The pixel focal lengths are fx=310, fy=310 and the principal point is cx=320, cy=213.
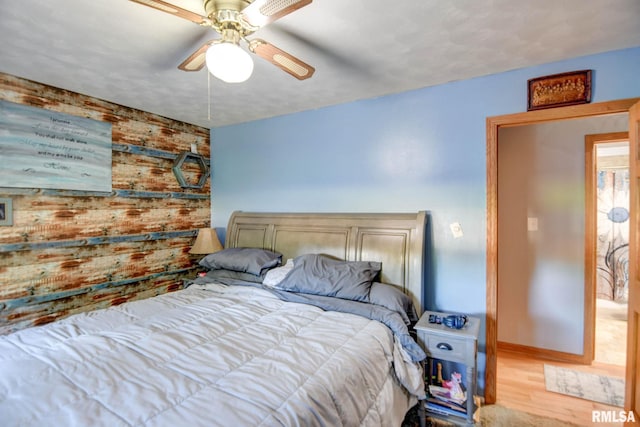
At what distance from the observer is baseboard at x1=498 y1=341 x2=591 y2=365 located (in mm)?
2973

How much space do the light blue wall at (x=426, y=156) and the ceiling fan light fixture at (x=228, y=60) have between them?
5.40ft

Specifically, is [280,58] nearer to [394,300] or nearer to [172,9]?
[172,9]

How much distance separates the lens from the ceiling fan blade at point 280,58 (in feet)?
5.08

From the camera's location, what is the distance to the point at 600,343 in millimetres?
3434

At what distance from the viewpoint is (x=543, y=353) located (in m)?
3.10

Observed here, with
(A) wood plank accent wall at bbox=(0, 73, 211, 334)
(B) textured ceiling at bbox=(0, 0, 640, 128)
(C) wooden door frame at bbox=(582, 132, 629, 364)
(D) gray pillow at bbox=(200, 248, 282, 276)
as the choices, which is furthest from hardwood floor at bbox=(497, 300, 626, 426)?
(A) wood plank accent wall at bbox=(0, 73, 211, 334)

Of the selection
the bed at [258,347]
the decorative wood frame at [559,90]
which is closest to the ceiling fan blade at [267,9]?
the bed at [258,347]

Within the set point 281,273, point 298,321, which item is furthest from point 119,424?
point 281,273

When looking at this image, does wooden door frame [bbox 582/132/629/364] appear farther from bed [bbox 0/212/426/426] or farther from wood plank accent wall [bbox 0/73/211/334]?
wood plank accent wall [bbox 0/73/211/334]

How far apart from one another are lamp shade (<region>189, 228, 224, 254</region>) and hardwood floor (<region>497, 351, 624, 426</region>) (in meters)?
3.00

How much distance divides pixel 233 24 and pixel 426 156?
1775 mm

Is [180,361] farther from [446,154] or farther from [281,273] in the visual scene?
[446,154]

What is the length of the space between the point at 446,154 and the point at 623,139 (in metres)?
1.76

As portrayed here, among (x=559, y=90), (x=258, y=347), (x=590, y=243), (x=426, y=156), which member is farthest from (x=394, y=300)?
(x=590, y=243)
